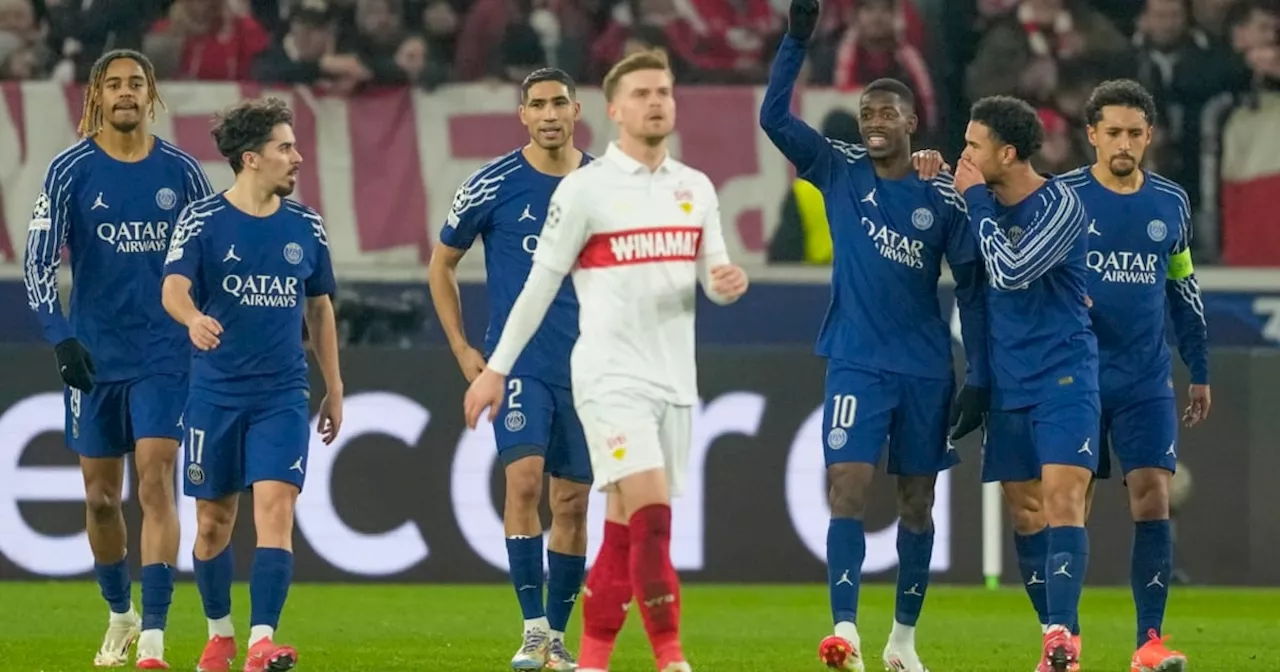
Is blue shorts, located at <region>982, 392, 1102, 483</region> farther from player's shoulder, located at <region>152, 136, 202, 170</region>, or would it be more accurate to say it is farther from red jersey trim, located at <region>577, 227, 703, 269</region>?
player's shoulder, located at <region>152, 136, 202, 170</region>

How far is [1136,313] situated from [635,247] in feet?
8.65

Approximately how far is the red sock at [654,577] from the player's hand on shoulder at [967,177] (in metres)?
2.10

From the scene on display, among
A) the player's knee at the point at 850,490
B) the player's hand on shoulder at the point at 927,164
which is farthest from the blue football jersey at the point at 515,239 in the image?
the player's hand on shoulder at the point at 927,164

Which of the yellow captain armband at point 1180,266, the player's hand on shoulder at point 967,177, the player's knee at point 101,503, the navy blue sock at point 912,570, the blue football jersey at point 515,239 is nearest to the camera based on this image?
the player's hand on shoulder at point 967,177

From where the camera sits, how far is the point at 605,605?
7387 millimetres

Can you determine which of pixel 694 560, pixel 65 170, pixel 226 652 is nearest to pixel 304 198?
pixel 694 560

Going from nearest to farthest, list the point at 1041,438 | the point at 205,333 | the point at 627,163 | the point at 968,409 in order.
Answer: the point at 627,163, the point at 205,333, the point at 1041,438, the point at 968,409

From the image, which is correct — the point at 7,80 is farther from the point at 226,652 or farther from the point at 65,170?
the point at 226,652

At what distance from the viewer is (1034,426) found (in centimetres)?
880

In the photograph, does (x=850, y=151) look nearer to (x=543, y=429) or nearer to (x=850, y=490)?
(x=850, y=490)

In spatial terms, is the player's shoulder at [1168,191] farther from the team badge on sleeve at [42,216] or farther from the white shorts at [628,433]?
the team badge on sleeve at [42,216]

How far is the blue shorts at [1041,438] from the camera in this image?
8.69 meters

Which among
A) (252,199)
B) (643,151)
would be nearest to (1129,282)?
(643,151)

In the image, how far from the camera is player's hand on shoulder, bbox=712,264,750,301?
724 cm
